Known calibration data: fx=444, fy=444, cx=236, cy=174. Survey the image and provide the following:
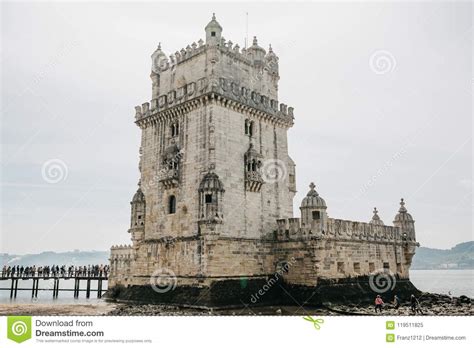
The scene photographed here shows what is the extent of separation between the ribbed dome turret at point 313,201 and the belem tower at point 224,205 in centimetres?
8

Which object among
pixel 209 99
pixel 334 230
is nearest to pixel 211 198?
pixel 209 99

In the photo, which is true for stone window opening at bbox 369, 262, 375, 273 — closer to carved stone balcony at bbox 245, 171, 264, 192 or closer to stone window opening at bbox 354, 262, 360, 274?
stone window opening at bbox 354, 262, 360, 274

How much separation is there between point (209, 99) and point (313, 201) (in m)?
9.89

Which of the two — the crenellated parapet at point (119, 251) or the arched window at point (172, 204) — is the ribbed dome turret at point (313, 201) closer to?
the arched window at point (172, 204)

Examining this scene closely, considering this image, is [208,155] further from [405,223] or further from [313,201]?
[405,223]

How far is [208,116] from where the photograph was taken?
30.1 meters

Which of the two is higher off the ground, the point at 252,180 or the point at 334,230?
the point at 252,180

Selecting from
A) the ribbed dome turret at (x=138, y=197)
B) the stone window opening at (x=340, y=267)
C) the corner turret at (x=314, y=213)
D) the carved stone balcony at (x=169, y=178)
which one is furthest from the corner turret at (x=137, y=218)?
the stone window opening at (x=340, y=267)

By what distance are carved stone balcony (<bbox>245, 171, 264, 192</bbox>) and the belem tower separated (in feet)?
0.24
